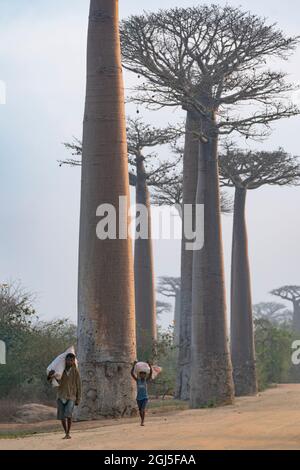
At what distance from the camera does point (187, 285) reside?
75.7ft

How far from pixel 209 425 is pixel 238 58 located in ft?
32.8

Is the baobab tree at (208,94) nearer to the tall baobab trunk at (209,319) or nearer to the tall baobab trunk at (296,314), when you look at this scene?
the tall baobab trunk at (209,319)

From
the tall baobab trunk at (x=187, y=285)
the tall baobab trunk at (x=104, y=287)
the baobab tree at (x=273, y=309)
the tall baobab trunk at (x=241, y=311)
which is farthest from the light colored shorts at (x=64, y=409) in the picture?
the baobab tree at (x=273, y=309)

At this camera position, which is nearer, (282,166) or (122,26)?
(122,26)

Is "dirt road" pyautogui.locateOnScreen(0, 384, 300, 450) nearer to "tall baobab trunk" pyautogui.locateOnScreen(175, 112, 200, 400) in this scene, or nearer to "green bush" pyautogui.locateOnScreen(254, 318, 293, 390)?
"tall baobab trunk" pyautogui.locateOnScreen(175, 112, 200, 400)

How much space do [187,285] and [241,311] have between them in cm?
363

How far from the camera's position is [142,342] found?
82.4 ft

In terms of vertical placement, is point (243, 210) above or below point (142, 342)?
above

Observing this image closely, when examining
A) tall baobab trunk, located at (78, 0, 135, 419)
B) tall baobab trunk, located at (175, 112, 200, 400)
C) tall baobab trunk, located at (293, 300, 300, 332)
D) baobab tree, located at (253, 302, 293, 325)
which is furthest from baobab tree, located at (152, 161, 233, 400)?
baobab tree, located at (253, 302, 293, 325)

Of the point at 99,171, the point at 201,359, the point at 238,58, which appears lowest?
the point at 201,359

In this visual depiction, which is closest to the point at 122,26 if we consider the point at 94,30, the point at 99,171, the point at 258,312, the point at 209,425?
the point at 94,30

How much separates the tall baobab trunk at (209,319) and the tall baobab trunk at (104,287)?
11.2ft

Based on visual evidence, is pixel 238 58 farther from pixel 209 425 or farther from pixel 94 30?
pixel 209 425

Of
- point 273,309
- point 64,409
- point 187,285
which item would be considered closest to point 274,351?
point 187,285
